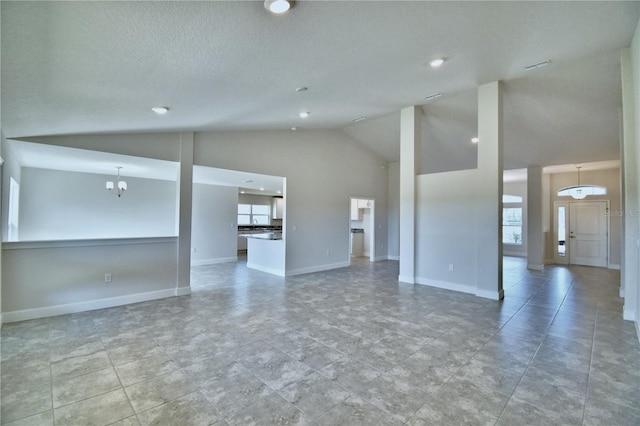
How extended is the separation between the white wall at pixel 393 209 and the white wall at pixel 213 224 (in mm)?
4978

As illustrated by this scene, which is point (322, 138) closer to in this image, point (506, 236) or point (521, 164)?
point (521, 164)

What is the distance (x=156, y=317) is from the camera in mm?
3762

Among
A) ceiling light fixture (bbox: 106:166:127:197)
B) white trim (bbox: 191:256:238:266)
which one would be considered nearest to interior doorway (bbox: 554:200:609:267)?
white trim (bbox: 191:256:238:266)

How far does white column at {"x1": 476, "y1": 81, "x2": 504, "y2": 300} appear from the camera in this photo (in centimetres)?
474

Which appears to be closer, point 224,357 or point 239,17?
point 239,17

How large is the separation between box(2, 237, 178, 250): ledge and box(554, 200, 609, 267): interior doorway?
11.0m

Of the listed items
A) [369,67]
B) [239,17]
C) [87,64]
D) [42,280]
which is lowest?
[42,280]

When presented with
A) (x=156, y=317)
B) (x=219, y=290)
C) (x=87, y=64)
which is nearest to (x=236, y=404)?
(x=156, y=317)

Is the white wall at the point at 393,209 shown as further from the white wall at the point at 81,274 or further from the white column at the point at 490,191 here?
the white wall at the point at 81,274

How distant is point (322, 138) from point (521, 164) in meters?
5.56

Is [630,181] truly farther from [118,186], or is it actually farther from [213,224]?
[118,186]

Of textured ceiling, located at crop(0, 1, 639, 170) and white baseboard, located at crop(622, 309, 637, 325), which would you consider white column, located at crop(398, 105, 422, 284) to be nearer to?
textured ceiling, located at crop(0, 1, 639, 170)

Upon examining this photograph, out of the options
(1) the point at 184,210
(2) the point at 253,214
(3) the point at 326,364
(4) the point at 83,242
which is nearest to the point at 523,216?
(2) the point at 253,214

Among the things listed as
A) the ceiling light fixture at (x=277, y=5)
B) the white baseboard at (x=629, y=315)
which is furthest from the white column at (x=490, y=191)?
the ceiling light fixture at (x=277, y=5)
